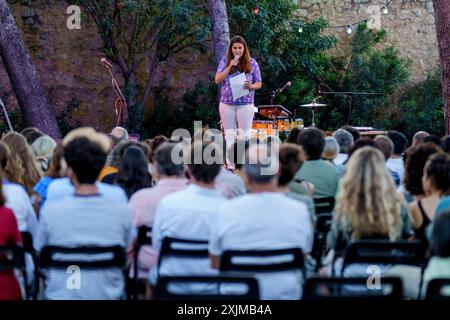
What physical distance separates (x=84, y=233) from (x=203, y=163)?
2.37ft

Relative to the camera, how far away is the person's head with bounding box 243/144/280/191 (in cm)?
361

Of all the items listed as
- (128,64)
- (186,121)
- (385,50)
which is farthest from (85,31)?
(385,50)

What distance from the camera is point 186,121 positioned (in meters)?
14.8

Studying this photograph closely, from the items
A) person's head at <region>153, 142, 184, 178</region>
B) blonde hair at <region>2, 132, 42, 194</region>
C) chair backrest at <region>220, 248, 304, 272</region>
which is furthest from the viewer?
blonde hair at <region>2, 132, 42, 194</region>

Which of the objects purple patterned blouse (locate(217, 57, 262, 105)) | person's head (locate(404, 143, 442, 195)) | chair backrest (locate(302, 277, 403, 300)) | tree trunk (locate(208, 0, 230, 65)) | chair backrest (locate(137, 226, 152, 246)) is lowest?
chair backrest (locate(302, 277, 403, 300))

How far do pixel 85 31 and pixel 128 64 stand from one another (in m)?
1.13

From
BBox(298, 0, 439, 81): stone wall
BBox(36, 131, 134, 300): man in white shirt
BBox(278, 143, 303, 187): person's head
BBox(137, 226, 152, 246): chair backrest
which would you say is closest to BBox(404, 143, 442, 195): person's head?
BBox(278, 143, 303, 187): person's head

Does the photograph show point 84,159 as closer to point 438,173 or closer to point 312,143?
point 438,173

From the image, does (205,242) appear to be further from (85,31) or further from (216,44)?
(85,31)

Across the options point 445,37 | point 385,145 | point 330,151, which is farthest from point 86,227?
point 445,37

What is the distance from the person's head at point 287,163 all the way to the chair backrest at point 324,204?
0.77m

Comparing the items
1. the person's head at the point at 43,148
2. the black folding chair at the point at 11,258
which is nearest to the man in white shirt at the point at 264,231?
the black folding chair at the point at 11,258

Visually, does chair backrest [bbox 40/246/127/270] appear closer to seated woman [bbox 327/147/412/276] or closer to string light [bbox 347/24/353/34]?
seated woman [bbox 327/147/412/276]

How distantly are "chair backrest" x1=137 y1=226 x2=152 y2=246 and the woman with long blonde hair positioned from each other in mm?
1003
